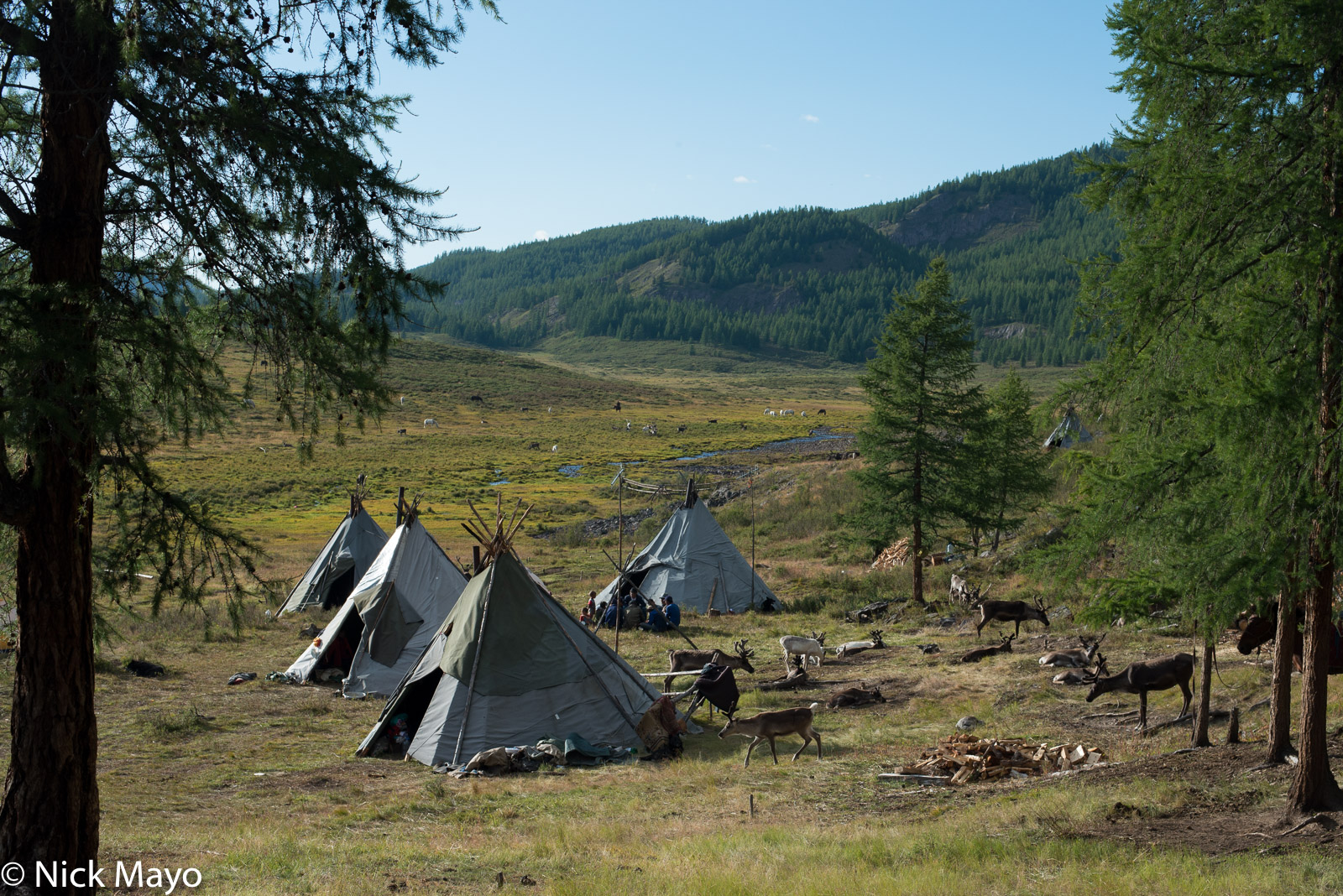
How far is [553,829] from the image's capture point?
9.16 m

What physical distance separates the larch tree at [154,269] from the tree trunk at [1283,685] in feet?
26.5

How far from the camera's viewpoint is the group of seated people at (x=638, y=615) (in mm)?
22047

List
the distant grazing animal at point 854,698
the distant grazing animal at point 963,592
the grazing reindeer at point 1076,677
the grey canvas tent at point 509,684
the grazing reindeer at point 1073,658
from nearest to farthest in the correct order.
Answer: the grey canvas tent at point 509,684 → the grazing reindeer at point 1076,677 → the distant grazing animal at point 854,698 → the grazing reindeer at point 1073,658 → the distant grazing animal at point 963,592

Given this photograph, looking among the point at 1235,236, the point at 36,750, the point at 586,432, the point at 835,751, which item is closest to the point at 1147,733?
the point at 835,751

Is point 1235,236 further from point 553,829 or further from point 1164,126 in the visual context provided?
point 553,829

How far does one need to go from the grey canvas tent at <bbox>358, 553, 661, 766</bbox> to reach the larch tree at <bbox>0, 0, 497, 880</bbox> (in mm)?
7386

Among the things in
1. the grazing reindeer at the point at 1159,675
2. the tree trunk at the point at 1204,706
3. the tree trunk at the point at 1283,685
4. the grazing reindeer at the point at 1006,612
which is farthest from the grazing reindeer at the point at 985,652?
the tree trunk at the point at 1283,685

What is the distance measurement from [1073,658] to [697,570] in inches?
446

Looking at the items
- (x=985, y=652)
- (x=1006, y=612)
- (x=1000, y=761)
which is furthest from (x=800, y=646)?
(x=1000, y=761)

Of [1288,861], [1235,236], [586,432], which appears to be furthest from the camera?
[586,432]

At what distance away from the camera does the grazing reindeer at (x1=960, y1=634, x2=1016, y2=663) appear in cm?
1731

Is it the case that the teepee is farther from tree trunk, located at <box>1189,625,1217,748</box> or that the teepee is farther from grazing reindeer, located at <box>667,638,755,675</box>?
tree trunk, located at <box>1189,625,1217,748</box>

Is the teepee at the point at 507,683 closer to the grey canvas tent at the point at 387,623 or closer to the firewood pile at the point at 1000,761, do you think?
the grey canvas tent at the point at 387,623

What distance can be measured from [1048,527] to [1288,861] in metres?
22.6
